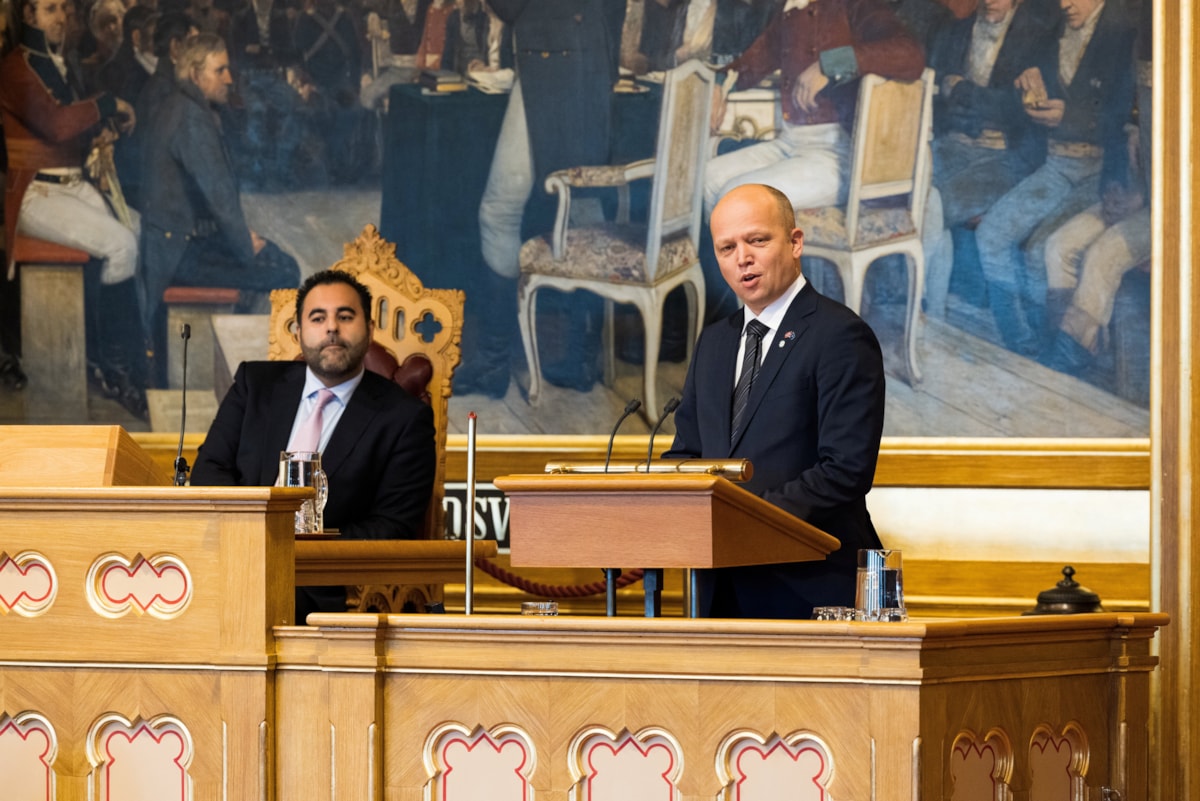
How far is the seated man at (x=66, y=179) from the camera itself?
25.4 feet

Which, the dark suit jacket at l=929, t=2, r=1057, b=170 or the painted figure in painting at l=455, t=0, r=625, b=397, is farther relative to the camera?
the painted figure in painting at l=455, t=0, r=625, b=397

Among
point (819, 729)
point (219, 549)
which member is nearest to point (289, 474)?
point (219, 549)

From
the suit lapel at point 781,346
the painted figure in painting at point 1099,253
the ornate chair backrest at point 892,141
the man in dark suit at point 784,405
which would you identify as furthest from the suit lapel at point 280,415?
the painted figure in painting at point 1099,253

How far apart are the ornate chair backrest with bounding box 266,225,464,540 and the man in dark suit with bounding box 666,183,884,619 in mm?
1830

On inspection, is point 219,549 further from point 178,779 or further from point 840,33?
point 840,33

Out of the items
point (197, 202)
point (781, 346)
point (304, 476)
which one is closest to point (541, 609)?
point (781, 346)

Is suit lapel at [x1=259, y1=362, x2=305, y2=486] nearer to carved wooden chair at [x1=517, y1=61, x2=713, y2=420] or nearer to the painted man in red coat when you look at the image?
carved wooden chair at [x1=517, y1=61, x2=713, y2=420]

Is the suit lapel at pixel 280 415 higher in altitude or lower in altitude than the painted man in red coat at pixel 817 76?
lower

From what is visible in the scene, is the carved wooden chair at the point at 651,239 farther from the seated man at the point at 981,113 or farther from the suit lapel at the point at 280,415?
the suit lapel at the point at 280,415

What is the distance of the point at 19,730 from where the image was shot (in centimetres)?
338

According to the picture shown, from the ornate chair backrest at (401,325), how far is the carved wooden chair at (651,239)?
121 centimetres

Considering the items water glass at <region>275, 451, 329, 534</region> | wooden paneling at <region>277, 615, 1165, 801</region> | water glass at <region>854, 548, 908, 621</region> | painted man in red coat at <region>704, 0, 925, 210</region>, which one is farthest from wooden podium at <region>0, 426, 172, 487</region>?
painted man in red coat at <region>704, 0, 925, 210</region>

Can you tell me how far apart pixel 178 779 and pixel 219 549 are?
0.47m

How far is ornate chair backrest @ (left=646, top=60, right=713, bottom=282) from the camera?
282 inches
